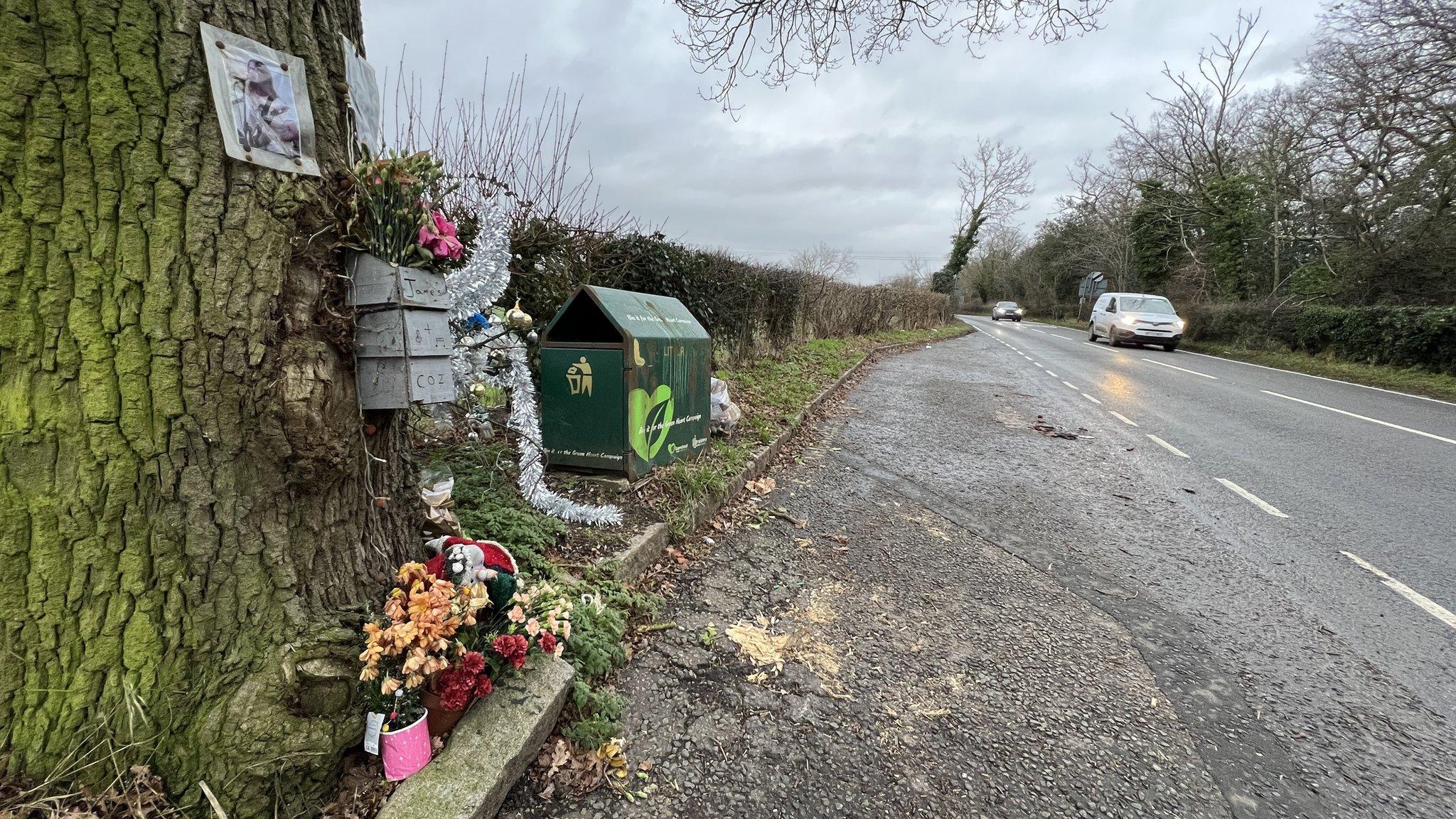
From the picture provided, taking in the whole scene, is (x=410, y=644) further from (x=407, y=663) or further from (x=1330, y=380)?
(x=1330, y=380)

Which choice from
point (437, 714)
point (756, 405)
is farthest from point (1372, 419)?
point (437, 714)

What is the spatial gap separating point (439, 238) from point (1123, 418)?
8.68 meters

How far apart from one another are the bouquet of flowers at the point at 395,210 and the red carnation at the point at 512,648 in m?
1.17

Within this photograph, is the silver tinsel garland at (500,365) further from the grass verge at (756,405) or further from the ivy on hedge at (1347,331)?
the ivy on hedge at (1347,331)

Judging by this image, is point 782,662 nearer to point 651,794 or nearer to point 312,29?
point 651,794

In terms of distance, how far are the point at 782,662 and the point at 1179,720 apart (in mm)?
1531

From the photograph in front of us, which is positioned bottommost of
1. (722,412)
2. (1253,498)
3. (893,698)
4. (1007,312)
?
(893,698)

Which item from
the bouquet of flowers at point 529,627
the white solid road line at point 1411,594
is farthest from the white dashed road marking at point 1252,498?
the bouquet of flowers at point 529,627

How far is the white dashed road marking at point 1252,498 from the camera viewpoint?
179 inches

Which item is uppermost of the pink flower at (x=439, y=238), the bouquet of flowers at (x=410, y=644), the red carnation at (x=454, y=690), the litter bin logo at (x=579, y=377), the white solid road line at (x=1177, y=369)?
the pink flower at (x=439, y=238)

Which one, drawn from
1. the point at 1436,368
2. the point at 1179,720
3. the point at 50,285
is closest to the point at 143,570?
the point at 50,285

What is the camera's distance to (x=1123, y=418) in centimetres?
794

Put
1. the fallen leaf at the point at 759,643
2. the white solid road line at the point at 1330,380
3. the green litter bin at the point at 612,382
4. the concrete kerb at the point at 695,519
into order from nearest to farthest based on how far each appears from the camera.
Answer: the fallen leaf at the point at 759,643 < the concrete kerb at the point at 695,519 < the green litter bin at the point at 612,382 < the white solid road line at the point at 1330,380

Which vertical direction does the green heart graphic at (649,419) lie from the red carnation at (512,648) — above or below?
above
